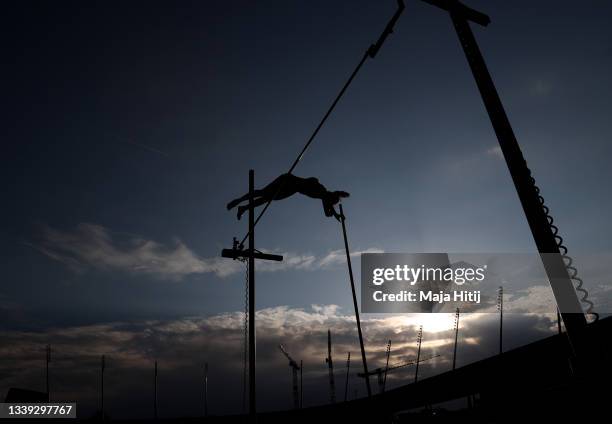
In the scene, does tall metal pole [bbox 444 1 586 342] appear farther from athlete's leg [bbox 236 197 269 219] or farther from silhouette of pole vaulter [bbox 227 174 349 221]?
athlete's leg [bbox 236 197 269 219]

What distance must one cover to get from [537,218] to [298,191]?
8.36m

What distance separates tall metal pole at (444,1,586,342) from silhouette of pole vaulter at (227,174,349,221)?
24.5 ft

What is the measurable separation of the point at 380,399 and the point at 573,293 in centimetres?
2354

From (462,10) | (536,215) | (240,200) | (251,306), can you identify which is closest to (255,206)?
(240,200)

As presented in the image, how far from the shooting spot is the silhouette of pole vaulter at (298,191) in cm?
1147

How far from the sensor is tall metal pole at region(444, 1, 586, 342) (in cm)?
363

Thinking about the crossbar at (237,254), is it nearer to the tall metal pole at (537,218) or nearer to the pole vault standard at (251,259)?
the pole vault standard at (251,259)

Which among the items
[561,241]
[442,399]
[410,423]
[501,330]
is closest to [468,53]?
[561,241]

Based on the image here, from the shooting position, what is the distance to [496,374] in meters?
14.4

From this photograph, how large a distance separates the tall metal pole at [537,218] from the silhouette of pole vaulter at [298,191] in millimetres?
7453

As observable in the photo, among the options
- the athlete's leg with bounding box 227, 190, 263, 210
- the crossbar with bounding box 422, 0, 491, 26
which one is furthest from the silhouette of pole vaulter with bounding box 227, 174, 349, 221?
the crossbar with bounding box 422, 0, 491, 26

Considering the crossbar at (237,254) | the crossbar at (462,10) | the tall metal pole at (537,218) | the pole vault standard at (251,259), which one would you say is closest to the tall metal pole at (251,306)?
the pole vault standard at (251,259)

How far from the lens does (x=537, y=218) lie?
12.2 feet

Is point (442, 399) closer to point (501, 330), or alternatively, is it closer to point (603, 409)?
point (603, 409)
